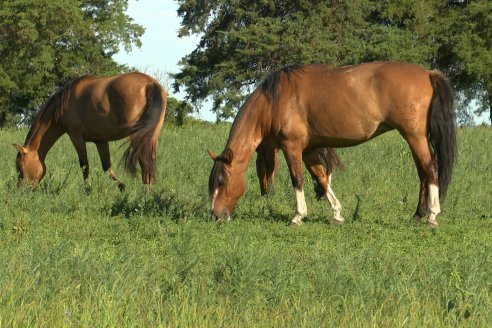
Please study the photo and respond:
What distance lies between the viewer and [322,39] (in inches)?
1603

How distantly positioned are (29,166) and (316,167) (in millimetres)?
4659

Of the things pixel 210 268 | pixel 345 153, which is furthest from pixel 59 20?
pixel 210 268

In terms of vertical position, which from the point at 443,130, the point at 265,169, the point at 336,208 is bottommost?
the point at 336,208

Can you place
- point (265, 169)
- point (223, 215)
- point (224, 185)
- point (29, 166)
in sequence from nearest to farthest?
point (223, 215), point (224, 185), point (265, 169), point (29, 166)

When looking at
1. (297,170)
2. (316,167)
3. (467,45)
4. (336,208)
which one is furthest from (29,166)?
(467,45)

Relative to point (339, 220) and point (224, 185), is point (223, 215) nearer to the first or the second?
point (224, 185)

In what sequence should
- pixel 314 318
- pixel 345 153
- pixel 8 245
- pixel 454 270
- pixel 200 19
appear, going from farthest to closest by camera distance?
pixel 200 19, pixel 345 153, pixel 8 245, pixel 454 270, pixel 314 318

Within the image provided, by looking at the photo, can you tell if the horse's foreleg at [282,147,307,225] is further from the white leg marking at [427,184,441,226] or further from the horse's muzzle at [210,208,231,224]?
the white leg marking at [427,184,441,226]

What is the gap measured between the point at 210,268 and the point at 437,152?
426cm

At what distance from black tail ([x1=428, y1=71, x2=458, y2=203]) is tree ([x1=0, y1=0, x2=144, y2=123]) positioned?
29.9 meters

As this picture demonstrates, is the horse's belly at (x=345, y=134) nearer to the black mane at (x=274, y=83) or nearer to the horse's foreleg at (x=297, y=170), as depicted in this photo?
the horse's foreleg at (x=297, y=170)

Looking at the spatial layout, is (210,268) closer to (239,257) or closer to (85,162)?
(239,257)

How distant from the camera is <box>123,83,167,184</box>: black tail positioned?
12.0 metres

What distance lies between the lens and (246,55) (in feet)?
132
